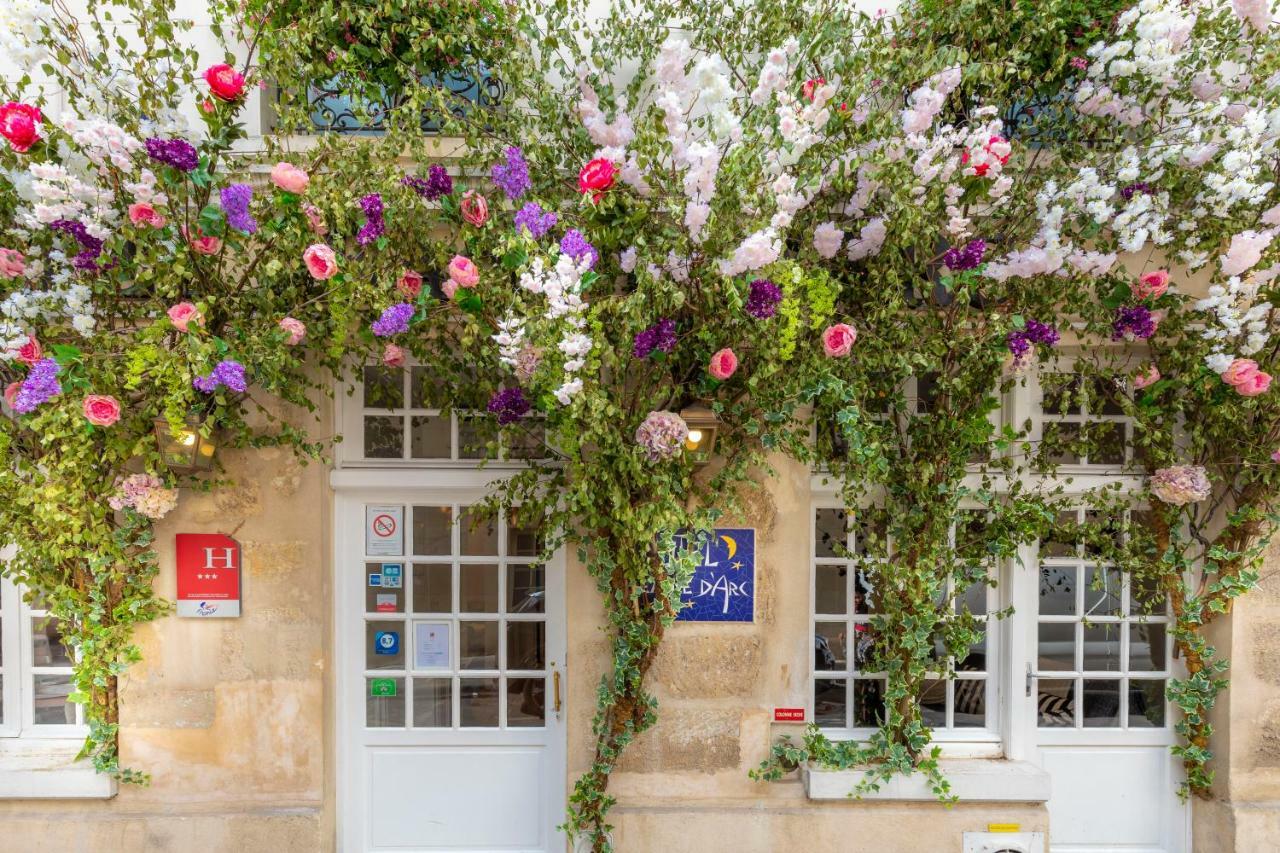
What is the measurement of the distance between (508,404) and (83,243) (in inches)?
75.5

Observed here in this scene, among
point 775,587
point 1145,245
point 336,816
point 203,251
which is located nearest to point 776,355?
point 775,587

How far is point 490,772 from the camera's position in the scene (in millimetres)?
4152

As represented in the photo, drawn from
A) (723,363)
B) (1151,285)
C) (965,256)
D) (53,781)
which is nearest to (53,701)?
(53,781)

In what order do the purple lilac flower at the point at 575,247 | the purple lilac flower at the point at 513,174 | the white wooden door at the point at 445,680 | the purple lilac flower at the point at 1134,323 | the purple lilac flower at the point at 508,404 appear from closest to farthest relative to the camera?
the purple lilac flower at the point at 575,247, the purple lilac flower at the point at 513,174, the purple lilac flower at the point at 508,404, the purple lilac flower at the point at 1134,323, the white wooden door at the point at 445,680

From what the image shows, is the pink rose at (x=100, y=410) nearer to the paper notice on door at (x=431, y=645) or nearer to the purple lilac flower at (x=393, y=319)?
the purple lilac flower at (x=393, y=319)

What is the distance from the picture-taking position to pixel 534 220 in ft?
10.3

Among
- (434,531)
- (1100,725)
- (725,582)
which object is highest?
(434,531)

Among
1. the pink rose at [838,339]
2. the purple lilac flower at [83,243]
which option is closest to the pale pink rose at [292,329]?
the purple lilac flower at [83,243]

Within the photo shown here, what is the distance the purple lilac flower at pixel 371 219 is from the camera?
10.7 ft

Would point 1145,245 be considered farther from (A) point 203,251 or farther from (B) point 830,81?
(A) point 203,251

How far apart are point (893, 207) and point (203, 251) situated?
9.84 ft

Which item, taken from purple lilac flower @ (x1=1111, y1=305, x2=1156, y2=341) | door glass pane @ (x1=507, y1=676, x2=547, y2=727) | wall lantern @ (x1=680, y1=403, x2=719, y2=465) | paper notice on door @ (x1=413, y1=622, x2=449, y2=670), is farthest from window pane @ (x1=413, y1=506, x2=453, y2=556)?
purple lilac flower @ (x1=1111, y1=305, x2=1156, y2=341)

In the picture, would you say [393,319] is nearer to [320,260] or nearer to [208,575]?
[320,260]

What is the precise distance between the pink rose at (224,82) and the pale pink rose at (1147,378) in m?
4.28
